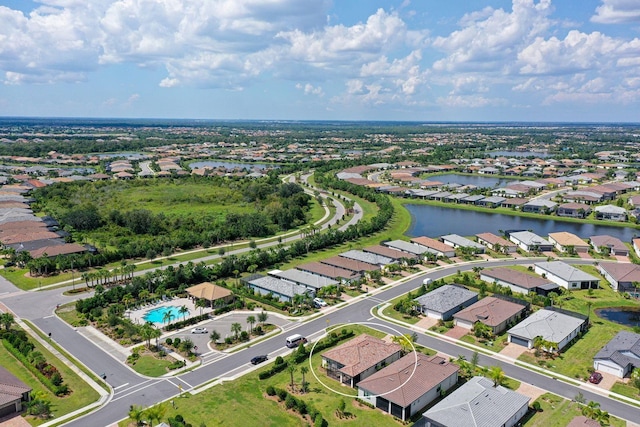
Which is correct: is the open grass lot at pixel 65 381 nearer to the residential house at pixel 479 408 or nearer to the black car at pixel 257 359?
the black car at pixel 257 359

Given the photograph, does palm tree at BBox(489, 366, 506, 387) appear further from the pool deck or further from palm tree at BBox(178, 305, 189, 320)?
the pool deck

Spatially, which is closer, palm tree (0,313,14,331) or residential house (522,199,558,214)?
palm tree (0,313,14,331)

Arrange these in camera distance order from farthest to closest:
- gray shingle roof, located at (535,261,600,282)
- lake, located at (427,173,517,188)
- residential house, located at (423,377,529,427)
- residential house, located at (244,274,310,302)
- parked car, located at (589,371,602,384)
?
lake, located at (427,173,517,188) → gray shingle roof, located at (535,261,600,282) → residential house, located at (244,274,310,302) → parked car, located at (589,371,602,384) → residential house, located at (423,377,529,427)

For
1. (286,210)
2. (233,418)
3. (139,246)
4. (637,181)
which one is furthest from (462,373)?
(637,181)

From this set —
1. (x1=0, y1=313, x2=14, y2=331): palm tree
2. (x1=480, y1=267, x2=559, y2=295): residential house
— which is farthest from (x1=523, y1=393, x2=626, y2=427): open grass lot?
(x1=0, y1=313, x2=14, y2=331): palm tree

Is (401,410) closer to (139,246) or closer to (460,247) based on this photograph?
(460,247)

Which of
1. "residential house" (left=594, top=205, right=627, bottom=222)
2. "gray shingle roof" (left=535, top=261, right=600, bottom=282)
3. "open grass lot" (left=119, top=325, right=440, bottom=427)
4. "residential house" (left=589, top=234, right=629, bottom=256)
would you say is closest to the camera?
"open grass lot" (left=119, top=325, right=440, bottom=427)
